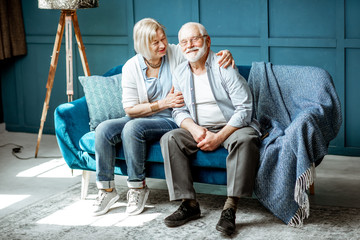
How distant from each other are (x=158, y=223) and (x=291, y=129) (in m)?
0.85

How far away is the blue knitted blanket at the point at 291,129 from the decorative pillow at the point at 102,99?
825 millimetres

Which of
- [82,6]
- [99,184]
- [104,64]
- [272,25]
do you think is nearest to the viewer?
[99,184]

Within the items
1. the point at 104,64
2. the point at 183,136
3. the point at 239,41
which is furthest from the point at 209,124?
the point at 104,64

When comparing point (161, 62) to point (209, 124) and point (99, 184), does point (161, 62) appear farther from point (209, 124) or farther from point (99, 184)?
point (99, 184)

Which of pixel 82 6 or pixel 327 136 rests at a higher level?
pixel 82 6

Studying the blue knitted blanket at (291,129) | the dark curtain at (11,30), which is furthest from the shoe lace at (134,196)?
the dark curtain at (11,30)

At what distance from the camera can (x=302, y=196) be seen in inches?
106

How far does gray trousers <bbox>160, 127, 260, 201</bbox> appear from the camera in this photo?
2.74 metres

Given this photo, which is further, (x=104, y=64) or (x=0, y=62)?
(x=0, y=62)

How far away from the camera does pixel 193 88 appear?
9.79 ft

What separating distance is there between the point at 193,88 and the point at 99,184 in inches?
30.0

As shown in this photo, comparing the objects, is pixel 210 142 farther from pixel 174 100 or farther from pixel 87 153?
pixel 87 153

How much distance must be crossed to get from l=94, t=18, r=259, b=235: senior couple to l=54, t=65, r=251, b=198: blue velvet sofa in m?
0.05

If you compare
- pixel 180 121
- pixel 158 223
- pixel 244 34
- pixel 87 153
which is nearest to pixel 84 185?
pixel 87 153
